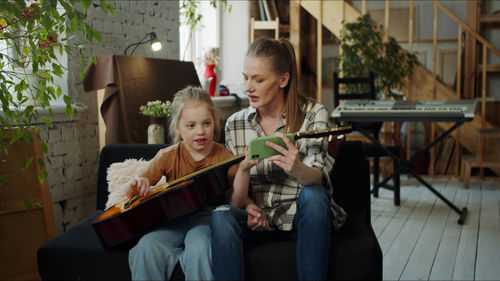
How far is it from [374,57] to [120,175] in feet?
12.0

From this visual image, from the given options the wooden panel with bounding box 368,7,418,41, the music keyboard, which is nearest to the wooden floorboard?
the music keyboard

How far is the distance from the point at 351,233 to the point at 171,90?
193 cm

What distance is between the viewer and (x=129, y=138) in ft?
9.76

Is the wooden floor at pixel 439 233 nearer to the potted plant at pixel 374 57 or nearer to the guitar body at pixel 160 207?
the potted plant at pixel 374 57

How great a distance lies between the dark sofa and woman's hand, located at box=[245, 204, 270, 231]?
6 cm

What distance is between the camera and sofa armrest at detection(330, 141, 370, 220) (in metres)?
2.00

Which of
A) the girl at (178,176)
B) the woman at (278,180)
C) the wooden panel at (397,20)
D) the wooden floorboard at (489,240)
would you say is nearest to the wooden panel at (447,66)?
the wooden panel at (397,20)

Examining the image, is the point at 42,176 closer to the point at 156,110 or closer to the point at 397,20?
the point at 156,110

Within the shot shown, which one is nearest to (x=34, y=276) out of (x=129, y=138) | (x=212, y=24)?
(x=129, y=138)

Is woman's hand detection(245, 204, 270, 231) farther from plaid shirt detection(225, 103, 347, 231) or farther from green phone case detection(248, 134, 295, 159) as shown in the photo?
green phone case detection(248, 134, 295, 159)

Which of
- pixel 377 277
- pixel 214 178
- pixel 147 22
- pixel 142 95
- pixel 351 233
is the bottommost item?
pixel 377 277

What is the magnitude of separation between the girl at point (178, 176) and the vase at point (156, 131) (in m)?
0.93

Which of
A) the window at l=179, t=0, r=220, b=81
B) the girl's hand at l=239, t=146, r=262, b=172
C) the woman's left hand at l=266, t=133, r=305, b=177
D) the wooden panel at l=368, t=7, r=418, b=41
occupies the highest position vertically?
the wooden panel at l=368, t=7, r=418, b=41

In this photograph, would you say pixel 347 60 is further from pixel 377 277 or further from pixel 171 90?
pixel 377 277
